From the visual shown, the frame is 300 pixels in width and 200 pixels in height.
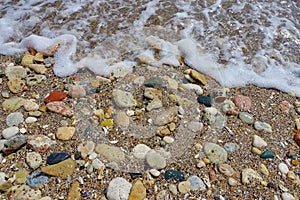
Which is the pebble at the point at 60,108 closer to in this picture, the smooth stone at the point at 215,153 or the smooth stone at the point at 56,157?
the smooth stone at the point at 56,157

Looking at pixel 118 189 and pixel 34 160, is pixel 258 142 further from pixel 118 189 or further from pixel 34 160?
pixel 34 160

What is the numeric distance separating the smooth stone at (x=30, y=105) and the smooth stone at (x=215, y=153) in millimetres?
1510

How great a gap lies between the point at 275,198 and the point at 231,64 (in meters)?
1.59

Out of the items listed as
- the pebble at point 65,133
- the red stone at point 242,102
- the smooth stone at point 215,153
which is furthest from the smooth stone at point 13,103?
the red stone at point 242,102

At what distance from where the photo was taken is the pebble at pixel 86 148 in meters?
2.40

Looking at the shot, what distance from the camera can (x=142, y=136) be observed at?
2.58 meters

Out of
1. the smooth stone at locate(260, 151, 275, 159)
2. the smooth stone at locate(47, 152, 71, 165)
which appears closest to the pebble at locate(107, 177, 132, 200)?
the smooth stone at locate(47, 152, 71, 165)

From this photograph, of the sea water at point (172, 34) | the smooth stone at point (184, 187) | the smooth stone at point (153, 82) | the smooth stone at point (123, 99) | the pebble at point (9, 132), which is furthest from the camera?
the sea water at point (172, 34)

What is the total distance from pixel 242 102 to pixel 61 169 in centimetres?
173

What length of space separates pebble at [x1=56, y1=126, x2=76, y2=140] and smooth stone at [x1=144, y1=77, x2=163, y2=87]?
84 centimetres

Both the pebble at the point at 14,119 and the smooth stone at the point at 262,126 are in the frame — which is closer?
the pebble at the point at 14,119

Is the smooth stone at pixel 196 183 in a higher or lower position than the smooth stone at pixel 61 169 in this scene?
lower

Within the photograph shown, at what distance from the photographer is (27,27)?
378cm

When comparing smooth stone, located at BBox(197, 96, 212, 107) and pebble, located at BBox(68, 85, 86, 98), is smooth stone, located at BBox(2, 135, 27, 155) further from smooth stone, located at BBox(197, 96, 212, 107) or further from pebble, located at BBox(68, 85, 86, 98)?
smooth stone, located at BBox(197, 96, 212, 107)
